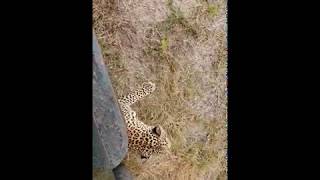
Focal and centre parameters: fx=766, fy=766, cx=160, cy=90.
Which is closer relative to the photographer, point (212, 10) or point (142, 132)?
point (142, 132)

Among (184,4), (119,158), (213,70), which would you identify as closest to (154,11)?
(184,4)

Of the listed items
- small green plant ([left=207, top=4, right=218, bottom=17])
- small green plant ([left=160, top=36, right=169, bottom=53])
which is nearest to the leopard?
small green plant ([left=160, top=36, right=169, bottom=53])

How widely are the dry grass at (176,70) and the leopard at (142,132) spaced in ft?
0.08

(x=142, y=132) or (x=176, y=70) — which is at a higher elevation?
(x=176, y=70)

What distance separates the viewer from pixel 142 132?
110 inches

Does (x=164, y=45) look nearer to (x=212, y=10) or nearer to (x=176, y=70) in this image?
(x=176, y=70)

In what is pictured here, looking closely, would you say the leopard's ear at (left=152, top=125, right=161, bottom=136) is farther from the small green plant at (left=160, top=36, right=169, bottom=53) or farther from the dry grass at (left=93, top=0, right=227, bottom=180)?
the small green plant at (left=160, top=36, right=169, bottom=53)

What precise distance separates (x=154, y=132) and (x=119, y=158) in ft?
0.67

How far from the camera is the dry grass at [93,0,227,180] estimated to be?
285 centimetres

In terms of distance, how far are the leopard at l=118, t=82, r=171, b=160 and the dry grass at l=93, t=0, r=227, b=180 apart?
0.08ft

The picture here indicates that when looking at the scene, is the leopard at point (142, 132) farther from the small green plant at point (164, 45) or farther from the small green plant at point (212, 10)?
the small green plant at point (212, 10)

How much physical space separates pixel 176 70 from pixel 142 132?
0.28m

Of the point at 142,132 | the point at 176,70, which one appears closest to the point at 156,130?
the point at 142,132

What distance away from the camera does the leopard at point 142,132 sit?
110 inches
